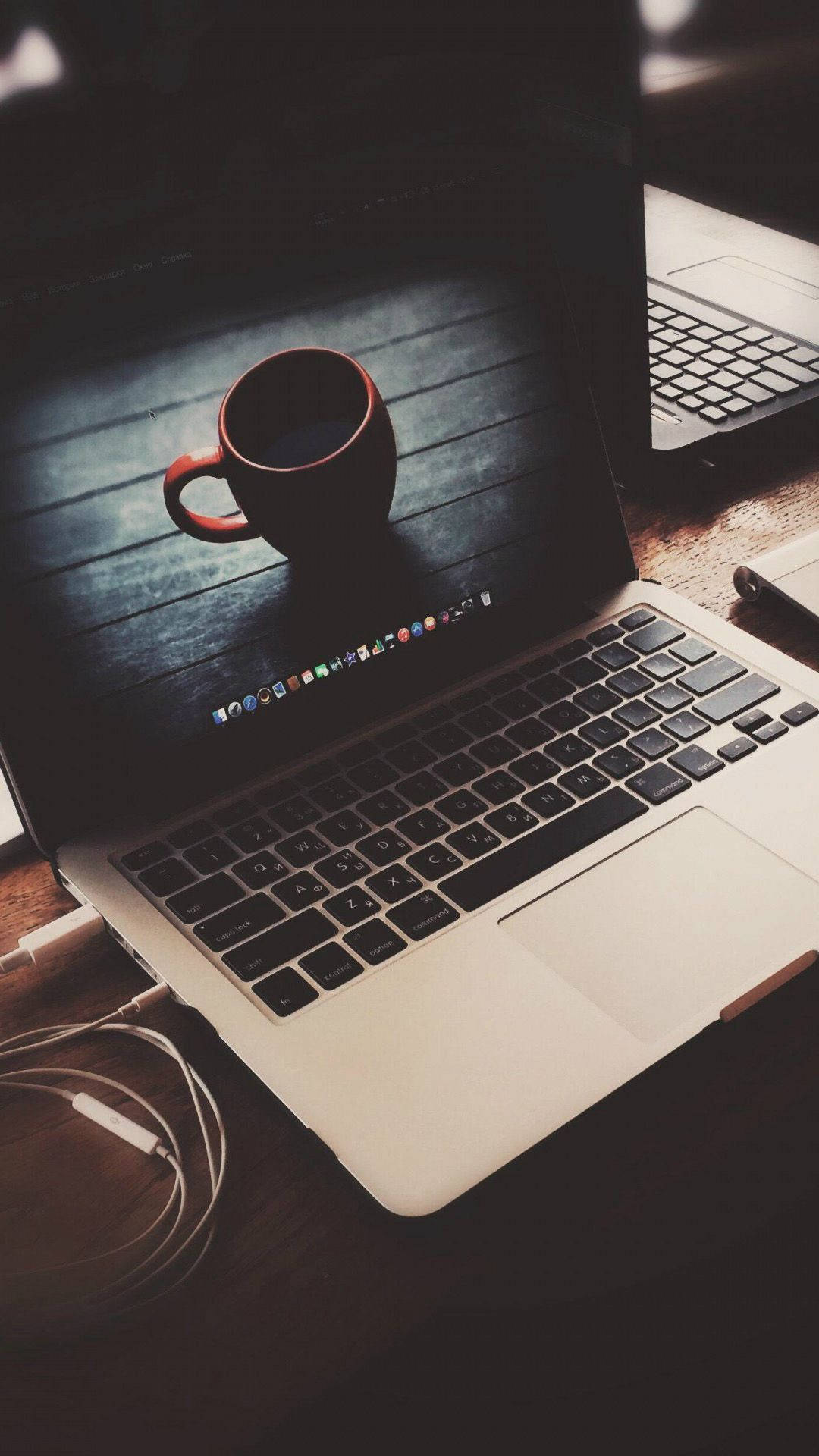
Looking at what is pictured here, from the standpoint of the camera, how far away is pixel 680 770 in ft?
2.03

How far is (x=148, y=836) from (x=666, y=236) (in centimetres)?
80

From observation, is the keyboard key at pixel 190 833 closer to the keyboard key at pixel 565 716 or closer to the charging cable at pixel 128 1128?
the charging cable at pixel 128 1128

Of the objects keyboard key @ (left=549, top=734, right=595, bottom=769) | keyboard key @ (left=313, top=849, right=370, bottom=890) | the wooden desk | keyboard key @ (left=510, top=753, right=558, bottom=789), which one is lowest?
the wooden desk

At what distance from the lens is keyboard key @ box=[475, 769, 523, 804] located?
24.1 inches

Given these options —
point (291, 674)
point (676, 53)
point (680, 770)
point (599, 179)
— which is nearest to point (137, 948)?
point (291, 674)

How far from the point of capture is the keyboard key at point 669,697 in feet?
2.15

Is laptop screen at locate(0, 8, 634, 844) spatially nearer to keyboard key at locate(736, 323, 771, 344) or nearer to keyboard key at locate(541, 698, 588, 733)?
keyboard key at locate(541, 698, 588, 733)

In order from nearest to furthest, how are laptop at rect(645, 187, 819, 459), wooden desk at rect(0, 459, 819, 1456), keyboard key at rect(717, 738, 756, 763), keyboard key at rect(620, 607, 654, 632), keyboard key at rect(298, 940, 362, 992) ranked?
1. wooden desk at rect(0, 459, 819, 1456)
2. keyboard key at rect(298, 940, 362, 992)
3. keyboard key at rect(717, 738, 756, 763)
4. keyboard key at rect(620, 607, 654, 632)
5. laptop at rect(645, 187, 819, 459)

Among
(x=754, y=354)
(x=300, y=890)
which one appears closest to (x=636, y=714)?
(x=300, y=890)

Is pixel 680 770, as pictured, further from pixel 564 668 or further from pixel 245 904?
pixel 245 904

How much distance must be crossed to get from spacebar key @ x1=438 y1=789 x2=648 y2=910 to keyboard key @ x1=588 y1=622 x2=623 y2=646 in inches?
5.3

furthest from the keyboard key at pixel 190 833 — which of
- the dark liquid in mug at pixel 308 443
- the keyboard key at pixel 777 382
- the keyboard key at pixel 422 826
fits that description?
the keyboard key at pixel 777 382

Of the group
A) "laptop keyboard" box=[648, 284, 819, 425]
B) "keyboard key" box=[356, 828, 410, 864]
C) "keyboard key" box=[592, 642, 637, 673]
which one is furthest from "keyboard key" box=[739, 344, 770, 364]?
"keyboard key" box=[356, 828, 410, 864]

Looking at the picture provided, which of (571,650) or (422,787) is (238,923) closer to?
(422,787)
